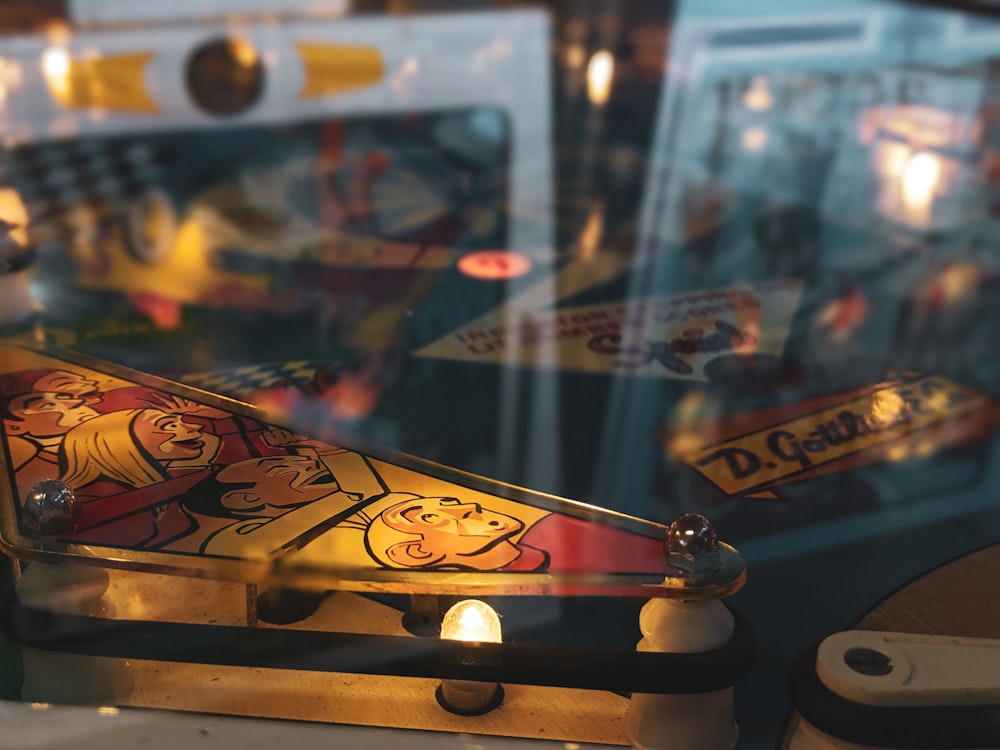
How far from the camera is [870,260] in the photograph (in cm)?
264

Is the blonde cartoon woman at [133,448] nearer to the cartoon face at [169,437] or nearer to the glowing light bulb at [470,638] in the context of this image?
the cartoon face at [169,437]

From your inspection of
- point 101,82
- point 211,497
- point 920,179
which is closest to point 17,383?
point 211,497

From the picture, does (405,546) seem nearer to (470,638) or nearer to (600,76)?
(470,638)

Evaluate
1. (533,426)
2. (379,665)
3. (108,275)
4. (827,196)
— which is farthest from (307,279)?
(827,196)

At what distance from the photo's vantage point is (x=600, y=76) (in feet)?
14.5

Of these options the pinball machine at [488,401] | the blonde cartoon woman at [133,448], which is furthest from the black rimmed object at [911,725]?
the blonde cartoon woman at [133,448]

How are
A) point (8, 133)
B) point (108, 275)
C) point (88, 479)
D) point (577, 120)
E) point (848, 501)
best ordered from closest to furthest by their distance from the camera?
point (88, 479), point (848, 501), point (108, 275), point (8, 133), point (577, 120)

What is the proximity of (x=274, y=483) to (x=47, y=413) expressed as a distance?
45cm

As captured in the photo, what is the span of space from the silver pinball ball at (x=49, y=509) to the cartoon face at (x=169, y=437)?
0.73ft

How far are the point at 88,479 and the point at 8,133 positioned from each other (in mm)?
2618

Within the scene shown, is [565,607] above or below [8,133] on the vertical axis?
below

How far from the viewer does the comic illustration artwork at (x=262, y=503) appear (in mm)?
1172

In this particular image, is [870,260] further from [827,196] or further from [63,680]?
[63,680]

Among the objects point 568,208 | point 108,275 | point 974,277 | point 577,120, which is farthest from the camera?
point 577,120
